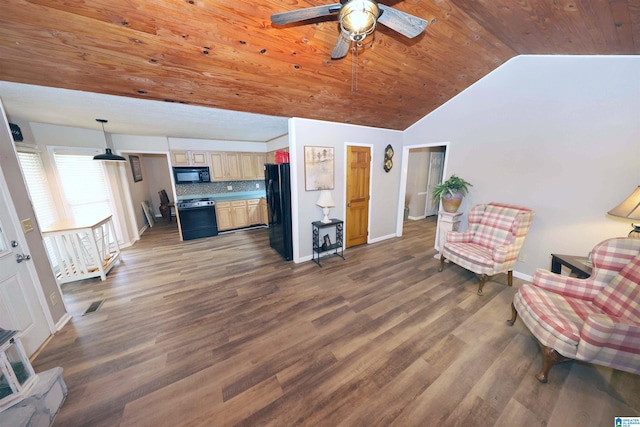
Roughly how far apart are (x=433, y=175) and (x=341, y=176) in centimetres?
416

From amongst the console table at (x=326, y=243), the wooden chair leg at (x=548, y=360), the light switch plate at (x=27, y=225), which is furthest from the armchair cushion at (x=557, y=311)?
the light switch plate at (x=27, y=225)

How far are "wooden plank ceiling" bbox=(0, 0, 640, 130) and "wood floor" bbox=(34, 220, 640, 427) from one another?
245cm

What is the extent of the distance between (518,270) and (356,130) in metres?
3.39

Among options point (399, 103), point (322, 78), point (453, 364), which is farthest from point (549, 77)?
point (453, 364)

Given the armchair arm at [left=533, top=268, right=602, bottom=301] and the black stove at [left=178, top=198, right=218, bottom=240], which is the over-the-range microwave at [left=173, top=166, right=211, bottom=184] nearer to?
the black stove at [left=178, top=198, right=218, bottom=240]

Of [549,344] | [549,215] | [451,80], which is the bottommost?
[549,344]

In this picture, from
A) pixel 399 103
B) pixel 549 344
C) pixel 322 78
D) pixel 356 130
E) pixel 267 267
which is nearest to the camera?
pixel 549 344

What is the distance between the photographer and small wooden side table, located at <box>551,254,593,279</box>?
76.5 inches

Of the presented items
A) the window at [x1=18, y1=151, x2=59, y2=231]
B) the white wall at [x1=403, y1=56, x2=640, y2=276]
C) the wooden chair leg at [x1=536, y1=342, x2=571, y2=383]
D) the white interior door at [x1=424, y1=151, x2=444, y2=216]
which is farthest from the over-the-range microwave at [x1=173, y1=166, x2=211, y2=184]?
the white interior door at [x1=424, y1=151, x2=444, y2=216]

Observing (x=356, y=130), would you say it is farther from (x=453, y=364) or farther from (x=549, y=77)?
(x=453, y=364)

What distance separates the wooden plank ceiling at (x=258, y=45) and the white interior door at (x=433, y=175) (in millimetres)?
3682

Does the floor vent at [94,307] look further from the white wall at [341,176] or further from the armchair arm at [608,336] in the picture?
the armchair arm at [608,336]

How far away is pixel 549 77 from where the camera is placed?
2473 mm

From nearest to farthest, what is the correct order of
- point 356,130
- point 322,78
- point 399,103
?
point 322,78 → point 399,103 → point 356,130
